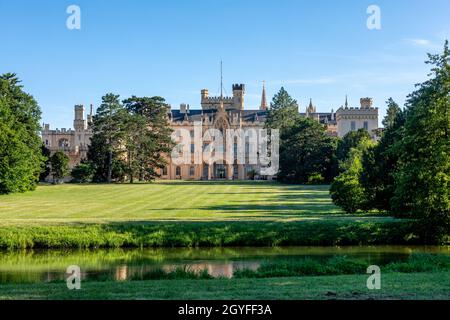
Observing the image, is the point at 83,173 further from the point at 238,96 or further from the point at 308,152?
the point at 238,96

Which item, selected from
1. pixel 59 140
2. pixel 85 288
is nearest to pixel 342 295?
pixel 85 288

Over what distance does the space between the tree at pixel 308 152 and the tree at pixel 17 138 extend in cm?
2910

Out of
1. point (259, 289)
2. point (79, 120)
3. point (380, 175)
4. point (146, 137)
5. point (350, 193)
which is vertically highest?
point (79, 120)

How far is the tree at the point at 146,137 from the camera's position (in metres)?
76.0

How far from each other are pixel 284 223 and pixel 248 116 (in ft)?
241

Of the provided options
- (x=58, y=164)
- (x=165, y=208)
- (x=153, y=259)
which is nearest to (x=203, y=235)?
(x=153, y=259)

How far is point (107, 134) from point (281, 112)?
83.7ft

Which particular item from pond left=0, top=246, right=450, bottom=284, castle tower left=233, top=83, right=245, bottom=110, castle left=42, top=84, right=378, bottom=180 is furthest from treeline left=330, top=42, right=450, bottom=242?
castle tower left=233, top=83, right=245, bottom=110

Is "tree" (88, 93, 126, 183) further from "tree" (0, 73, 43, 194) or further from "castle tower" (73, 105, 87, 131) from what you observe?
"castle tower" (73, 105, 87, 131)

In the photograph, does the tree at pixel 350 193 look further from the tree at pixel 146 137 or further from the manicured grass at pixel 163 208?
the tree at pixel 146 137

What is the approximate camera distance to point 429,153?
2466 cm

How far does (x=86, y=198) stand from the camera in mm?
46875

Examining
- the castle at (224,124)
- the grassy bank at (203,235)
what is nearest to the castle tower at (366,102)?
the castle at (224,124)
